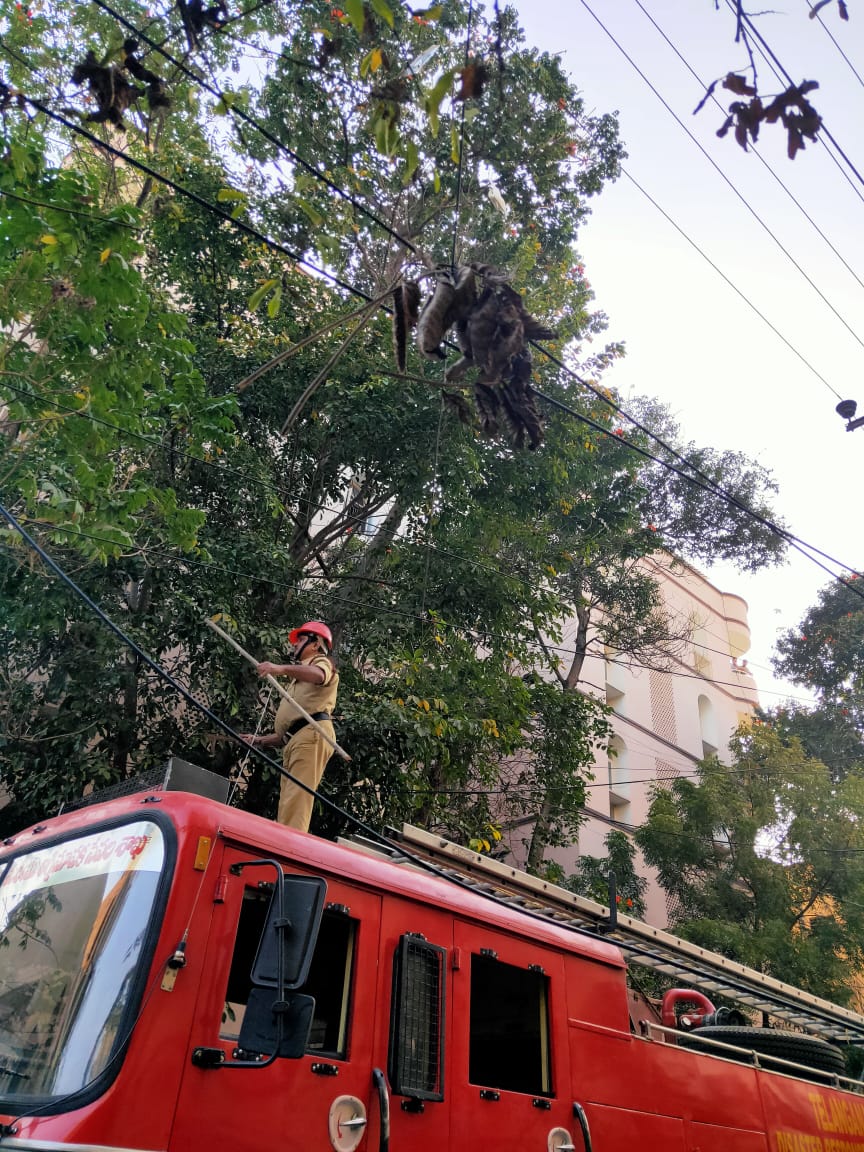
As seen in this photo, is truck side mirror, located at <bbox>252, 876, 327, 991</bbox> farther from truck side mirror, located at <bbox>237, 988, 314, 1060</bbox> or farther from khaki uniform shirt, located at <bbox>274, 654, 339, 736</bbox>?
khaki uniform shirt, located at <bbox>274, 654, 339, 736</bbox>

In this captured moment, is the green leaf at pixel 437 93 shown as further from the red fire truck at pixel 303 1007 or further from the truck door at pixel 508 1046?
the truck door at pixel 508 1046

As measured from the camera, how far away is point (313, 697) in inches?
257

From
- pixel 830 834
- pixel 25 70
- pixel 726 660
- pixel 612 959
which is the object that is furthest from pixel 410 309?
pixel 726 660

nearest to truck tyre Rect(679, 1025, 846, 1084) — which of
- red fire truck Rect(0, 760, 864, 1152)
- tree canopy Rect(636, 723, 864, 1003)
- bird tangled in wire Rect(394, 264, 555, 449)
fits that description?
red fire truck Rect(0, 760, 864, 1152)

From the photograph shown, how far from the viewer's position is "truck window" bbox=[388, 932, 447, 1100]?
403 cm

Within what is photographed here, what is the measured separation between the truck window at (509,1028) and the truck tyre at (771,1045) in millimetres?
2127

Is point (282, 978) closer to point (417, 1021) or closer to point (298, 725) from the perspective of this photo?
point (417, 1021)

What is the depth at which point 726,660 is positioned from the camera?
1148 inches

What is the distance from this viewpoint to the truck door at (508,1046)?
4.34m

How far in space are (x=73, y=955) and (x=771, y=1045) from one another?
5759 mm

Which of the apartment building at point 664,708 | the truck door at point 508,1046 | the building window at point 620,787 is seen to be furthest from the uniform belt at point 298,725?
the building window at point 620,787

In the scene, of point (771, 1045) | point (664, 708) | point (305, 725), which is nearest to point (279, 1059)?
point (305, 725)

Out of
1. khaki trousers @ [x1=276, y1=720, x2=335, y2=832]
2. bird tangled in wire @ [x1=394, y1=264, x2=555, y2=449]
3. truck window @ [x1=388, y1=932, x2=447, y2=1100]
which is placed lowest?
truck window @ [x1=388, y1=932, x2=447, y2=1100]

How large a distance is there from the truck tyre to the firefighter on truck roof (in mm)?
3321
